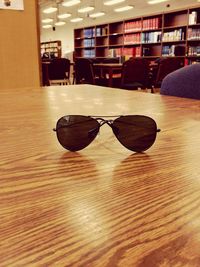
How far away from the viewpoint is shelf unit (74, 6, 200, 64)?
6352 millimetres

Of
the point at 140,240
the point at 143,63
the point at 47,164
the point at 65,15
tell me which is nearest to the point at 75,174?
the point at 47,164

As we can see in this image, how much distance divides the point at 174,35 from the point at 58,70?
283cm

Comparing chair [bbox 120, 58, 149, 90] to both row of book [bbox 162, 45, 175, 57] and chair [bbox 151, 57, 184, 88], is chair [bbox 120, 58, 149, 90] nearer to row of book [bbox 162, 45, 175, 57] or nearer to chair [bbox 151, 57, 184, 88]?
chair [bbox 151, 57, 184, 88]

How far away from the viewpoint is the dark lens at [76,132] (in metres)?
0.48

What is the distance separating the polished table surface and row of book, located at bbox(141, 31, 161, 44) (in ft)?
23.1

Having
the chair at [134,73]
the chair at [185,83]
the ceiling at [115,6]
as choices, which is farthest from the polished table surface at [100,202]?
the ceiling at [115,6]

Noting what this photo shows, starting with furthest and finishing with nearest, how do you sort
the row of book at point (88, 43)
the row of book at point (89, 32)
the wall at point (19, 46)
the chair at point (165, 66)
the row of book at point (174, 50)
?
the row of book at point (88, 43) < the row of book at point (89, 32) < the row of book at point (174, 50) < the chair at point (165, 66) < the wall at point (19, 46)

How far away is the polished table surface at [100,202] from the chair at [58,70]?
5.38 metres

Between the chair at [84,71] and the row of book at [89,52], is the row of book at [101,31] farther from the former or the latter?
the chair at [84,71]

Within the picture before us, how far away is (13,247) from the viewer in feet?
0.78

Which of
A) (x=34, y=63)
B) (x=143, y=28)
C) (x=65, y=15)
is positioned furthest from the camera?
(x=65, y=15)

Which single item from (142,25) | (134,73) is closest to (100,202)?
(134,73)

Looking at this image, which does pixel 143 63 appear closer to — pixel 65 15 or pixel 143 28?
pixel 143 28

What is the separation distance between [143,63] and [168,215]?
175 inches
